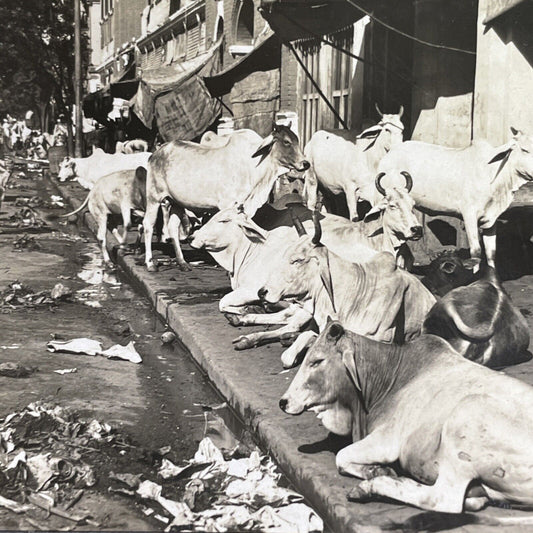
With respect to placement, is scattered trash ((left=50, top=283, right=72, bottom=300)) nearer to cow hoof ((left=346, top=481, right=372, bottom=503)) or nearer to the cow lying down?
the cow lying down

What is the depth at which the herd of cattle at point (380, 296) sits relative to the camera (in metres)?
4.04

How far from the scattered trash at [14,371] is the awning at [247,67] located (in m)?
11.0

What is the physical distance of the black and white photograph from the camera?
4.31 m

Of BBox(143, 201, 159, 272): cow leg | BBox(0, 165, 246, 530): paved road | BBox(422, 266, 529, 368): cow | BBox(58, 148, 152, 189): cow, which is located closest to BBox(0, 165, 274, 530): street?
BBox(0, 165, 246, 530): paved road

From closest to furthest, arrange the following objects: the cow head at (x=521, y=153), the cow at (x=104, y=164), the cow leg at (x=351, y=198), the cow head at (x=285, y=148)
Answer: the cow head at (x=521, y=153), the cow head at (x=285, y=148), the cow leg at (x=351, y=198), the cow at (x=104, y=164)

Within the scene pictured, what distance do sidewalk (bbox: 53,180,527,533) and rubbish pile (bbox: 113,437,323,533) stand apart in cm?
11

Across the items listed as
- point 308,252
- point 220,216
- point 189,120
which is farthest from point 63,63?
point 308,252

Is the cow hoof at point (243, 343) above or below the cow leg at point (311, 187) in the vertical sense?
below

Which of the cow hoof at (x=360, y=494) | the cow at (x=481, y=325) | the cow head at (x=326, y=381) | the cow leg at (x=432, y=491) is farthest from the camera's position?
the cow at (x=481, y=325)

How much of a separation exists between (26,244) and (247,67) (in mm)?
5702

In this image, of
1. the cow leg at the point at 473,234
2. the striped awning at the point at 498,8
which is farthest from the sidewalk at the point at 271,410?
the striped awning at the point at 498,8

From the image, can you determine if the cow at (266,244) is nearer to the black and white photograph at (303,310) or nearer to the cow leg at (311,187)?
the black and white photograph at (303,310)

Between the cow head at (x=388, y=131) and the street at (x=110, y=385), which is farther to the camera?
the cow head at (x=388, y=131)

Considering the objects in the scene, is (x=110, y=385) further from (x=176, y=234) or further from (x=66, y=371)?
(x=176, y=234)
